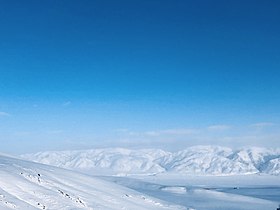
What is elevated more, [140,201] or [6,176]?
[6,176]

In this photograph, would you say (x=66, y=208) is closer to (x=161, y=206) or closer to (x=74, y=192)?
(x=74, y=192)

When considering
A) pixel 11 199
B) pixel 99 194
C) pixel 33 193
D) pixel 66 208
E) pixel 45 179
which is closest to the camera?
pixel 11 199

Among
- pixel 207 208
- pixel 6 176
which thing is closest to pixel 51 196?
pixel 6 176

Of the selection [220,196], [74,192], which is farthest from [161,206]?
[220,196]

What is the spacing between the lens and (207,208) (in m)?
98.8

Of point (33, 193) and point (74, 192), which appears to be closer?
point (33, 193)

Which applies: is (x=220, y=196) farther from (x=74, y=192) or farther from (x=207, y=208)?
(x=74, y=192)

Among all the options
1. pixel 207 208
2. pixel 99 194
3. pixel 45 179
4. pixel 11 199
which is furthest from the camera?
pixel 207 208

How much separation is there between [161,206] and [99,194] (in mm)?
14597

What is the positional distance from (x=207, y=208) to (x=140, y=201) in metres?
27.4

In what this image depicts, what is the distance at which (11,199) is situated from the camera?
45.4m

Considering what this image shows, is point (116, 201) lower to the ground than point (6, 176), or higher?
lower

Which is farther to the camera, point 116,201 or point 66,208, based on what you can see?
point 116,201

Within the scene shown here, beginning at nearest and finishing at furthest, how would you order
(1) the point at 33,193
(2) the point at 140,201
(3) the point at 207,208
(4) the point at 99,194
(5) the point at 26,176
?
(1) the point at 33,193 → (5) the point at 26,176 → (4) the point at 99,194 → (2) the point at 140,201 → (3) the point at 207,208
